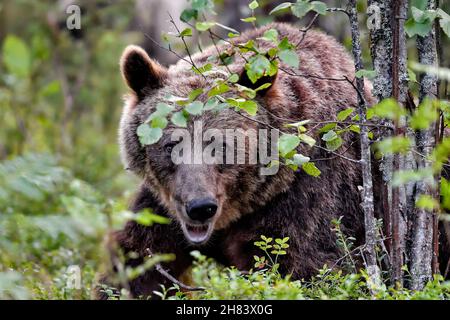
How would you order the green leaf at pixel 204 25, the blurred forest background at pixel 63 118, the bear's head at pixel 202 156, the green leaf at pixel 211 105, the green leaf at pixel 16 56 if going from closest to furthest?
the green leaf at pixel 204 25, the green leaf at pixel 211 105, the bear's head at pixel 202 156, the blurred forest background at pixel 63 118, the green leaf at pixel 16 56

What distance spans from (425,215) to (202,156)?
1.55 meters

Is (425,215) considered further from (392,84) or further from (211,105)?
(211,105)

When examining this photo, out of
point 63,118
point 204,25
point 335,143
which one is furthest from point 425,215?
point 63,118

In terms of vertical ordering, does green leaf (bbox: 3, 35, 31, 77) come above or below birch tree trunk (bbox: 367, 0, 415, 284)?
above

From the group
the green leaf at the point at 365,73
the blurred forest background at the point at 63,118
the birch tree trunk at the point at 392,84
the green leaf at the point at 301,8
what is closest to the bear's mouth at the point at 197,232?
the blurred forest background at the point at 63,118

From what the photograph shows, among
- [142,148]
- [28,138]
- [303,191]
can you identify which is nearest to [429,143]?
[303,191]

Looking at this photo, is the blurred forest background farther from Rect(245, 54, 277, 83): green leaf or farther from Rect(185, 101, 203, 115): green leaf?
Rect(245, 54, 277, 83): green leaf

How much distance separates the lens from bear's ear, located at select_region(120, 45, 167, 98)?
5625 mm

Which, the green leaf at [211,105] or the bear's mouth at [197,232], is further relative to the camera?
the bear's mouth at [197,232]

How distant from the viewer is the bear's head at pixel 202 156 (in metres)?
5.27

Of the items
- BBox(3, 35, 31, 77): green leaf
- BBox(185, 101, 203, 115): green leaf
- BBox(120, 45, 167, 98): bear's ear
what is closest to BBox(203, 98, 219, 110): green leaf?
BBox(185, 101, 203, 115): green leaf

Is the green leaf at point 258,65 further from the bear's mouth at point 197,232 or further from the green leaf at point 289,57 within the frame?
the bear's mouth at point 197,232

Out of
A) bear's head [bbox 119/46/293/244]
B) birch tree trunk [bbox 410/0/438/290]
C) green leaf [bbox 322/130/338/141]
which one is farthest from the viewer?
bear's head [bbox 119/46/293/244]

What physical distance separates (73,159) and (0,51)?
15.6 ft
